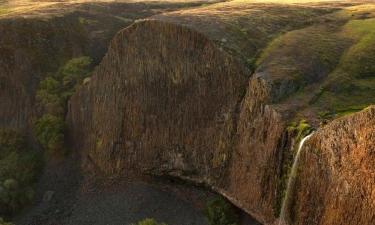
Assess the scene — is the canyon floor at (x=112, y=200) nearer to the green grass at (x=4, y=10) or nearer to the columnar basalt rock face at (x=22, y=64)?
the columnar basalt rock face at (x=22, y=64)

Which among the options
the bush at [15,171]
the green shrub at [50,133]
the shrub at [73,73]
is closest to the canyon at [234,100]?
the green shrub at [50,133]

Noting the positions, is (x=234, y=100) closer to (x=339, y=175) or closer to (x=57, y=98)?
(x=339, y=175)

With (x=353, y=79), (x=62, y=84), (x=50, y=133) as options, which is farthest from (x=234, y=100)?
(x=62, y=84)

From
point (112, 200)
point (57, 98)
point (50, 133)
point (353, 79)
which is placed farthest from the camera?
point (57, 98)

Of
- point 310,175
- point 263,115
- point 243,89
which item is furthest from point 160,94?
point 310,175

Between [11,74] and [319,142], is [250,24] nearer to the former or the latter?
[319,142]

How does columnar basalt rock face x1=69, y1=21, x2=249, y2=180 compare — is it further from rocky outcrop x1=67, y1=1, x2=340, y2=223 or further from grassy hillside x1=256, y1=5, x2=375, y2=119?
grassy hillside x1=256, y1=5, x2=375, y2=119
